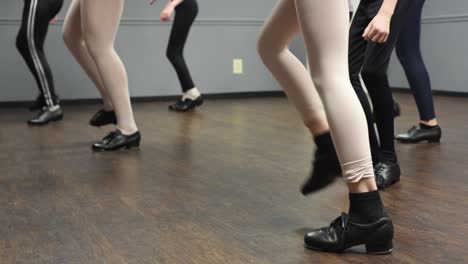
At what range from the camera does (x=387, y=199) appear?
1900 millimetres

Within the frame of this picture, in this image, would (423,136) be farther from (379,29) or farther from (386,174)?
(379,29)

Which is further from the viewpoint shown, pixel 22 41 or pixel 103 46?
pixel 22 41

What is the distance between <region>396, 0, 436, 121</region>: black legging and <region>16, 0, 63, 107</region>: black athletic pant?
2160 mm

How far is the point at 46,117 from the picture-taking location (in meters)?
3.97

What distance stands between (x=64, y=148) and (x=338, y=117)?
77.4 inches

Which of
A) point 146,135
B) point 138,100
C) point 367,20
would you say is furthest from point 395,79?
point 367,20

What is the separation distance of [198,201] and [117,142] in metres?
1.08

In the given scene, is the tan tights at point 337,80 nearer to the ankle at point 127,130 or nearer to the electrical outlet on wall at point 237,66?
the ankle at point 127,130

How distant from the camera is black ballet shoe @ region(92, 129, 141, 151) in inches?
113

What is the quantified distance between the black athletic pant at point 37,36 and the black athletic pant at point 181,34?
94 centimetres

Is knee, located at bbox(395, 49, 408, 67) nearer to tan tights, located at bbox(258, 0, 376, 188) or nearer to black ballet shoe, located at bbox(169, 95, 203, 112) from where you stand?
tan tights, located at bbox(258, 0, 376, 188)

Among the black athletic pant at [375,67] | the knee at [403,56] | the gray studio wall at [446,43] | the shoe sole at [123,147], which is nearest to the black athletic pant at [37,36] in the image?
the shoe sole at [123,147]

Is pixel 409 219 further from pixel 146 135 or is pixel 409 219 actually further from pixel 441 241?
pixel 146 135

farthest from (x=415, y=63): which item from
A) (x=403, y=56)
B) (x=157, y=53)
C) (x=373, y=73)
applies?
(x=157, y=53)
